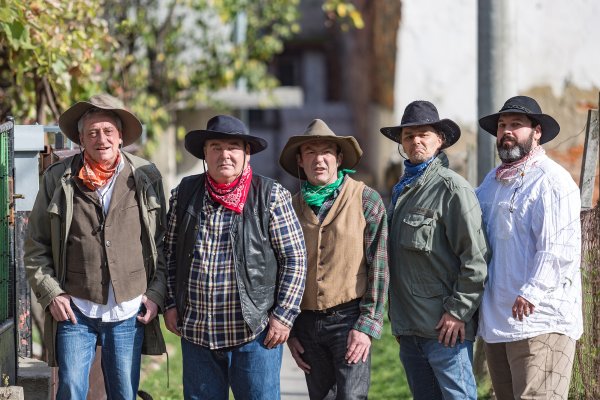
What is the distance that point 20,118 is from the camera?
299 inches

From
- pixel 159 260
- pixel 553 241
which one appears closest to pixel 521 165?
pixel 553 241

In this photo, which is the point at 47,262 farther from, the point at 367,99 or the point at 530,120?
the point at 367,99

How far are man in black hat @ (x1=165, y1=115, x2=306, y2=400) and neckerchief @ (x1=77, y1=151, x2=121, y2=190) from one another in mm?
373

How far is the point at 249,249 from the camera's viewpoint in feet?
13.9

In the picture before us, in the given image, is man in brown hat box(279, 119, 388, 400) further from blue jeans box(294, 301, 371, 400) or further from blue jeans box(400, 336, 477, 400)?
blue jeans box(400, 336, 477, 400)

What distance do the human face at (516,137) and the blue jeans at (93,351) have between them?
1.91 m

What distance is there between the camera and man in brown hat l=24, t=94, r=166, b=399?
4277mm

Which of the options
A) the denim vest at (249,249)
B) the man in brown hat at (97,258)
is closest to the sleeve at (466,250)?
the denim vest at (249,249)

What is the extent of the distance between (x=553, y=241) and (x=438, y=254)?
0.52 metres

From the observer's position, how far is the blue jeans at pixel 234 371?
4.29m

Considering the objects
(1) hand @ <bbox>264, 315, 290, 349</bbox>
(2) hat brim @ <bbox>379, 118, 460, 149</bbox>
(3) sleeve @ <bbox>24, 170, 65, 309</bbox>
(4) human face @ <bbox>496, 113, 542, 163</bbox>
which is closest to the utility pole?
(2) hat brim @ <bbox>379, 118, 460, 149</bbox>

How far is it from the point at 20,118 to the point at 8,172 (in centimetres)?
283

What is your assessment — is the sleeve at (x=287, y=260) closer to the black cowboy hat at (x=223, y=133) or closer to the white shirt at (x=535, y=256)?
the black cowboy hat at (x=223, y=133)

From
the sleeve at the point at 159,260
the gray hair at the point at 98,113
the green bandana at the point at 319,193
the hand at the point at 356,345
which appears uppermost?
the gray hair at the point at 98,113
